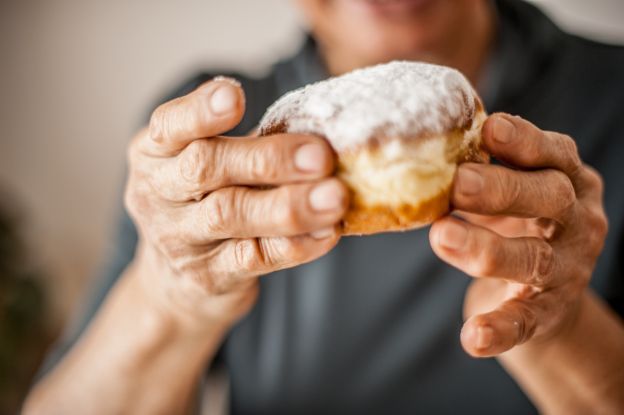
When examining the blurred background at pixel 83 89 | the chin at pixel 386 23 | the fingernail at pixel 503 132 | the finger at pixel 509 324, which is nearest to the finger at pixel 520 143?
the fingernail at pixel 503 132

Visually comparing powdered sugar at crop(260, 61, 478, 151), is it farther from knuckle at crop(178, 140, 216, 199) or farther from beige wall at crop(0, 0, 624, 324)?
beige wall at crop(0, 0, 624, 324)

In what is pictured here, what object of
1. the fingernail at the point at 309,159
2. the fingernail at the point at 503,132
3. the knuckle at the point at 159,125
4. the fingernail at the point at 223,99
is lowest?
the fingernail at the point at 503,132

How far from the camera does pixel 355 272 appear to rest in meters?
1.05

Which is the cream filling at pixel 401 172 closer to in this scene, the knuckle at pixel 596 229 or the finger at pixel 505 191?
the finger at pixel 505 191

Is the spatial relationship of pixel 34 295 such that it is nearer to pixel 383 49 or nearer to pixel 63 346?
pixel 63 346

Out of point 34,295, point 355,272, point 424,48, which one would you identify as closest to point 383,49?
point 424,48

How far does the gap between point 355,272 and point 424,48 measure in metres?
0.43

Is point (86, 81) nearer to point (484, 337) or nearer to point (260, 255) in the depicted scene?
point (260, 255)

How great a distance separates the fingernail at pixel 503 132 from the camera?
0.45m

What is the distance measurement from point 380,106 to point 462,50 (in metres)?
0.65

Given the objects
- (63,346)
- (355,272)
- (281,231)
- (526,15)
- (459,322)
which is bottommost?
(459,322)

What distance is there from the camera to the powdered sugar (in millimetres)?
454

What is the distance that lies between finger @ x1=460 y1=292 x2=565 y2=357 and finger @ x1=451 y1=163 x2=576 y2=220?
0.09m

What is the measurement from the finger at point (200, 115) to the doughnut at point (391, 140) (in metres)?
0.07
